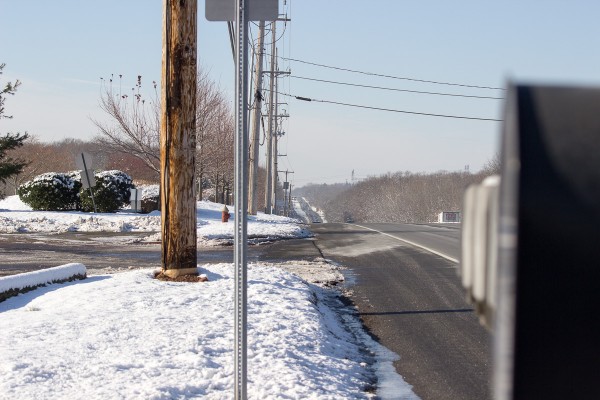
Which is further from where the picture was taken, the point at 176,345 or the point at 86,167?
the point at 86,167

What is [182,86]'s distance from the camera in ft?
30.3

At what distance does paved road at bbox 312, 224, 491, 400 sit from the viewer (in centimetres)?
602

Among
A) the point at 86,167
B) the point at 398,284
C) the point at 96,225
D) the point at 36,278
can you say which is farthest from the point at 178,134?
the point at 86,167

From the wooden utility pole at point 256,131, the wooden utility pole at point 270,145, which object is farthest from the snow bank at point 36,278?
the wooden utility pole at point 270,145

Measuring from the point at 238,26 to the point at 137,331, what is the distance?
308cm

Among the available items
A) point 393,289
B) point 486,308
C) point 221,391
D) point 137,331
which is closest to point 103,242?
point 393,289

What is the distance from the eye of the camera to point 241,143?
4129 millimetres

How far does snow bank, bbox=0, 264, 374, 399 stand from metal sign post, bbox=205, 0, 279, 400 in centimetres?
80

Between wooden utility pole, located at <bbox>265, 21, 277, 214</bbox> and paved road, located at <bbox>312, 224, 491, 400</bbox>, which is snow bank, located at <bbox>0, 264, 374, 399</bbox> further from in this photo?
wooden utility pole, located at <bbox>265, 21, 277, 214</bbox>

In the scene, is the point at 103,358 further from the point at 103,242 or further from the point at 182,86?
the point at 103,242

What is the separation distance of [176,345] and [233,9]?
2.78 m

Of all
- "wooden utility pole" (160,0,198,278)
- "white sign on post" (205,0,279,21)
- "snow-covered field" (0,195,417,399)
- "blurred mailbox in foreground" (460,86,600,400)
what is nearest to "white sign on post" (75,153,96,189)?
"snow-covered field" (0,195,417,399)

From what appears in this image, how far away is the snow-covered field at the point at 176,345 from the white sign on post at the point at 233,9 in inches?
89.7

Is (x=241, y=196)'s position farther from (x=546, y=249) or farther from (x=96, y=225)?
(x=96, y=225)
